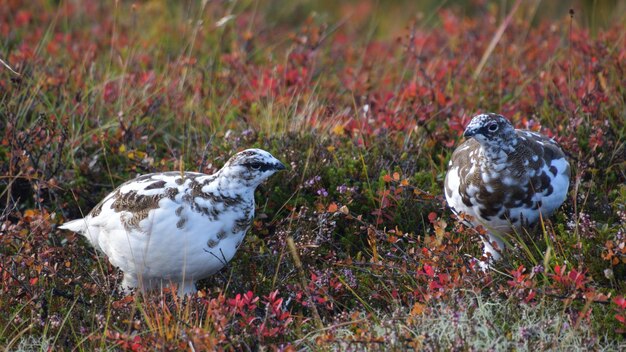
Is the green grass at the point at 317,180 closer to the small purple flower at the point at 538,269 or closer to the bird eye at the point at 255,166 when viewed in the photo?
the small purple flower at the point at 538,269

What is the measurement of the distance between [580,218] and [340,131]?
165cm

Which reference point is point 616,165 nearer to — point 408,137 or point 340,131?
point 408,137

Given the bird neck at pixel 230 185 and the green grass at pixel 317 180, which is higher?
the bird neck at pixel 230 185

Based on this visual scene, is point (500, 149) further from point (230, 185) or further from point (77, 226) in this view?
point (77, 226)

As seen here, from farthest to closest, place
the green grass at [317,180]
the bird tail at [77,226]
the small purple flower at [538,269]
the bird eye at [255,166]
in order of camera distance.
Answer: the bird tail at [77,226]
the bird eye at [255,166]
the small purple flower at [538,269]
the green grass at [317,180]

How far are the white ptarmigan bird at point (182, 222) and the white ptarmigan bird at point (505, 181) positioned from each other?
3.07ft

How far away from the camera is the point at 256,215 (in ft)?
14.7

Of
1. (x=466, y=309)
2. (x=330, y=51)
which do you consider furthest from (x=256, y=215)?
(x=330, y=51)

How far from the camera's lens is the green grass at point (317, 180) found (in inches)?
138

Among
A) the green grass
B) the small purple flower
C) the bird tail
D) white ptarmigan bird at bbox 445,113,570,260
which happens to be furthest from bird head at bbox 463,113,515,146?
the bird tail

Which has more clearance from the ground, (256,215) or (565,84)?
(565,84)

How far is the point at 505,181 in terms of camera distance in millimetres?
3861

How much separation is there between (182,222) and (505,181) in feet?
4.88

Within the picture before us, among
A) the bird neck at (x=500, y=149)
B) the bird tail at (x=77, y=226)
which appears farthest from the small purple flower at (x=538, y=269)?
the bird tail at (x=77, y=226)
